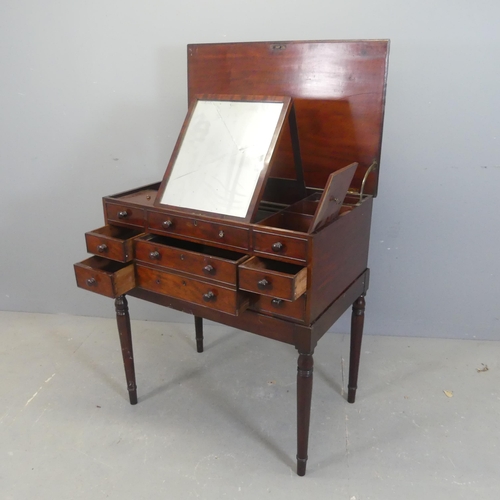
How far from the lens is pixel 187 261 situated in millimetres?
1615

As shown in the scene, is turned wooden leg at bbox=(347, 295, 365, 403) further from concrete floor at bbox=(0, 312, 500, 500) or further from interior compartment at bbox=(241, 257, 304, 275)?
interior compartment at bbox=(241, 257, 304, 275)

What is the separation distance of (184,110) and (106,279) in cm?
109

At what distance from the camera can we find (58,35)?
7.80 ft

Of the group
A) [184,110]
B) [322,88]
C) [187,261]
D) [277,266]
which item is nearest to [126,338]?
[187,261]

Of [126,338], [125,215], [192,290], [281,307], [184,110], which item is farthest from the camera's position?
[184,110]

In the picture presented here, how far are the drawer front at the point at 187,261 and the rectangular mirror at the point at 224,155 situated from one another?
0.51ft

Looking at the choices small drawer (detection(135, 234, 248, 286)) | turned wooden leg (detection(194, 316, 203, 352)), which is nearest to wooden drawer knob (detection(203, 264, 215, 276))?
small drawer (detection(135, 234, 248, 286))

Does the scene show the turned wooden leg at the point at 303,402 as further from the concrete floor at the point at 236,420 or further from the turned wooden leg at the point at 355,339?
the turned wooden leg at the point at 355,339

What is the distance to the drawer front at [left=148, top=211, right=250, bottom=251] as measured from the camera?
157cm

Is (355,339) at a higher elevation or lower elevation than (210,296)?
lower

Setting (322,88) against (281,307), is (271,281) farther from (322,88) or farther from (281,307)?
(322,88)

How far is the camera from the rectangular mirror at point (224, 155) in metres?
1.61

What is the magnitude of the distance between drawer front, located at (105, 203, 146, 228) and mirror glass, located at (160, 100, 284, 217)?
0.37ft

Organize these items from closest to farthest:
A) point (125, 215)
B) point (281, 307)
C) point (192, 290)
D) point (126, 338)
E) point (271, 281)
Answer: point (271, 281) → point (281, 307) → point (192, 290) → point (125, 215) → point (126, 338)
